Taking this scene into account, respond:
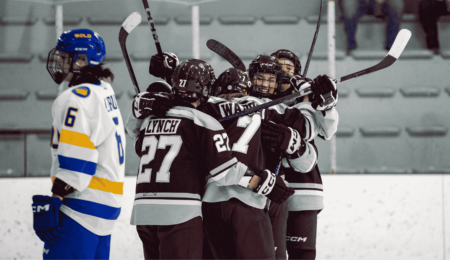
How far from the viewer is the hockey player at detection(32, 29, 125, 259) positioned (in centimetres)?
140

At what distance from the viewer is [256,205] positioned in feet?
5.43

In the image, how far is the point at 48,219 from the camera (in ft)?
4.50

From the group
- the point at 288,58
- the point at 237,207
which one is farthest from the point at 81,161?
the point at 288,58

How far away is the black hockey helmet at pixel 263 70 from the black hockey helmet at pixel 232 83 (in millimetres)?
92

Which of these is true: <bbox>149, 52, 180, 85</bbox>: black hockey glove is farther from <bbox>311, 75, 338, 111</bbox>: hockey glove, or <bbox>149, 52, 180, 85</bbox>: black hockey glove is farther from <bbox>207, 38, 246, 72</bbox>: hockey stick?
<bbox>311, 75, 338, 111</bbox>: hockey glove

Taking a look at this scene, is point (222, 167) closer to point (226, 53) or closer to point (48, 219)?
point (48, 219)

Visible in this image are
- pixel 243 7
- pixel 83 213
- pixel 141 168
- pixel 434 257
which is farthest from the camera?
pixel 243 7

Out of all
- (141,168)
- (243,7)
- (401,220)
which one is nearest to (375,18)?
(243,7)

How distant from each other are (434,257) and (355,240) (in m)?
0.50

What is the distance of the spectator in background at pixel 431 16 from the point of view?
→ 382 centimetres

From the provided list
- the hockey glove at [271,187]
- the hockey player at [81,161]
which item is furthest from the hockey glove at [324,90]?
the hockey player at [81,161]

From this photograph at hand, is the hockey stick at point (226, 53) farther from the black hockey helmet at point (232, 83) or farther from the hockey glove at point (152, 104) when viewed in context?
the hockey glove at point (152, 104)

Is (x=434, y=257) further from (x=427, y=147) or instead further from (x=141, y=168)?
(x=141, y=168)

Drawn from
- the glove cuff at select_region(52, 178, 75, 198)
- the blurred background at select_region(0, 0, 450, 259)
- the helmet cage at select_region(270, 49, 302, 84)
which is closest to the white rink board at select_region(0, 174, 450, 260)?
the blurred background at select_region(0, 0, 450, 259)
